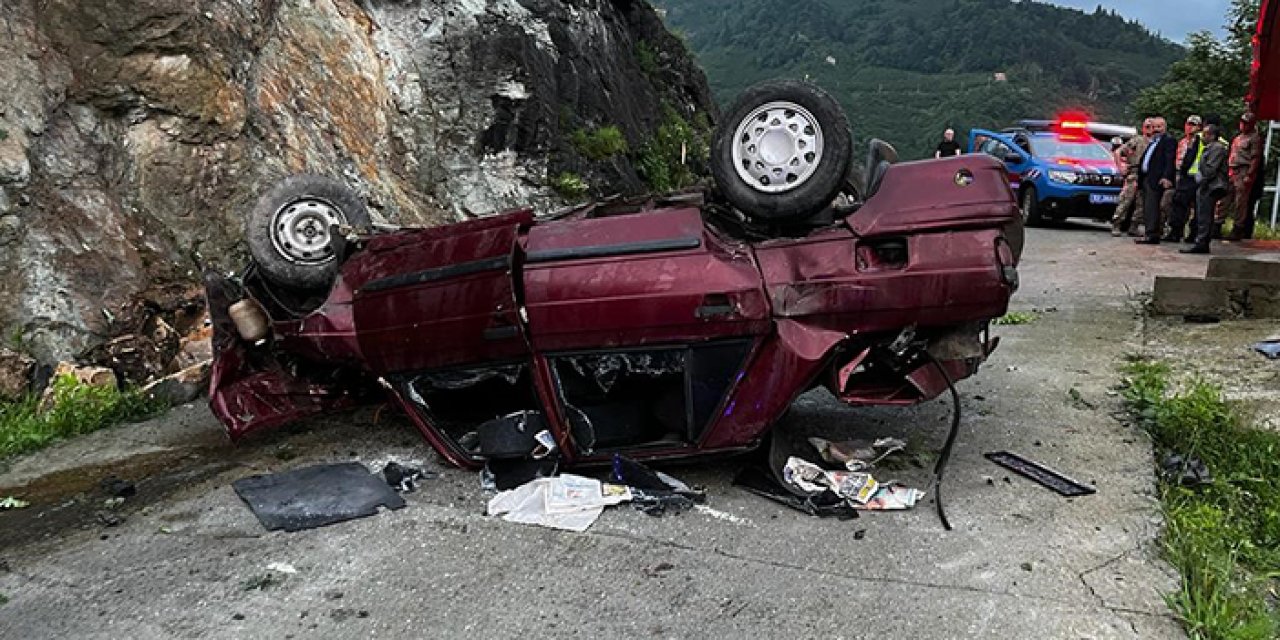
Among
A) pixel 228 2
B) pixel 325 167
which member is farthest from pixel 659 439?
pixel 228 2

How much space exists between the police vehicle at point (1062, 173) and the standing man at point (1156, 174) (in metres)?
1.85

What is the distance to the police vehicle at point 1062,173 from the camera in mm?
13695

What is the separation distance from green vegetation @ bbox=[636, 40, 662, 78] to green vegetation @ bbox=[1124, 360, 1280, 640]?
10.3 m

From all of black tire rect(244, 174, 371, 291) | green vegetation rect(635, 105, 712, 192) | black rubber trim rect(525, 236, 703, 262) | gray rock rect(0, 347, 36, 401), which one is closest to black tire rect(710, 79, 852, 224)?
black rubber trim rect(525, 236, 703, 262)

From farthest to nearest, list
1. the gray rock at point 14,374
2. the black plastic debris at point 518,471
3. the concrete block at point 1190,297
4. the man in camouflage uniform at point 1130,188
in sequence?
the man in camouflage uniform at point 1130,188 → the concrete block at point 1190,297 → the gray rock at point 14,374 → the black plastic debris at point 518,471

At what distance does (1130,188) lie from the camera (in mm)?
12742

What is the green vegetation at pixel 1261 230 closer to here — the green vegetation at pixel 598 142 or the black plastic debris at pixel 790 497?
the green vegetation at pixel 598 142

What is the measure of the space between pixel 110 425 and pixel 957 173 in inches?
182

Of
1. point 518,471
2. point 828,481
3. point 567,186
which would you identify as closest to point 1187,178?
point 567,186

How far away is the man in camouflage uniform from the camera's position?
1247cm

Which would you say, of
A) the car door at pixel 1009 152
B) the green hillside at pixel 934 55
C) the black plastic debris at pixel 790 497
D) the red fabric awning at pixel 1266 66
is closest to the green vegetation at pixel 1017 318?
the black plastic debris at pixel 790 497

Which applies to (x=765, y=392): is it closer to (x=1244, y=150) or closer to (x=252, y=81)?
(x=252, y=81)

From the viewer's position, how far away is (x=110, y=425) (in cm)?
527

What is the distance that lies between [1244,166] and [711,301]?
9.90 metres
